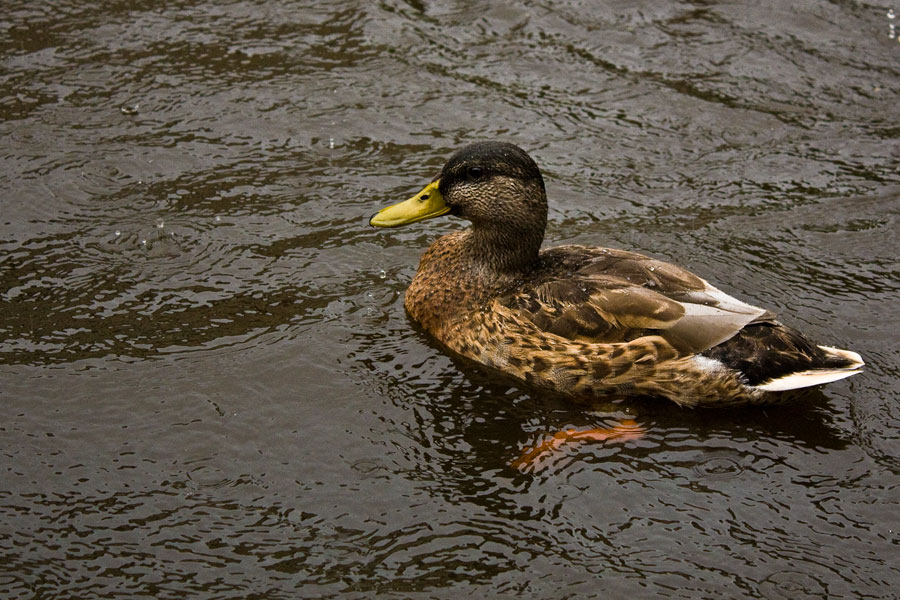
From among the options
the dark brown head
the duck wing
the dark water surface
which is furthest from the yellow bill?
the duck wing

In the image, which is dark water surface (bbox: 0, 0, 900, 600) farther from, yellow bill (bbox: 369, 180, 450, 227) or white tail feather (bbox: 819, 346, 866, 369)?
yellow bill (bbox: 369, 180, 450, 227)

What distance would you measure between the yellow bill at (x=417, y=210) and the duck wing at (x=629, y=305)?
0.77 meters

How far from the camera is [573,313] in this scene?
19.8 ft

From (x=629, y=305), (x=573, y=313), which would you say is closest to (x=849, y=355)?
(x=629, y=305)

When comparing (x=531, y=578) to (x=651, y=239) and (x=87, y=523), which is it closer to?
(x=87, y=523)

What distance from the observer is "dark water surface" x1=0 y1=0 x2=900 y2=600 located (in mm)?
4887

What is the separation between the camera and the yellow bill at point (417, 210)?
657 cm

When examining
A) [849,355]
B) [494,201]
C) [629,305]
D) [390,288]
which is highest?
[494,201]

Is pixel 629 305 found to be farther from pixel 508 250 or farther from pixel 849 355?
pixel 849 355

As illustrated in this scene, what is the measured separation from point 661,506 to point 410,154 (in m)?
4.30

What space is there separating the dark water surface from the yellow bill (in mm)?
643

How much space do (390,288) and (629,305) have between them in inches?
73.2

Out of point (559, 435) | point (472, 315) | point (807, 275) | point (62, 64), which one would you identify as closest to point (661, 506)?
point (559, 435)

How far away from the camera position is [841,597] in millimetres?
4668
